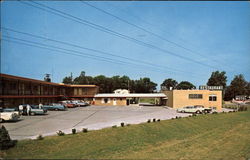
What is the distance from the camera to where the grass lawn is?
11406mm

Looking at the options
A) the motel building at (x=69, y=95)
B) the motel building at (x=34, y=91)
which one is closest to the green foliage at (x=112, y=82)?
the motel building at (x=69, y=95)

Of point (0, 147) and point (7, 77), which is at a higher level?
point (7, 77)

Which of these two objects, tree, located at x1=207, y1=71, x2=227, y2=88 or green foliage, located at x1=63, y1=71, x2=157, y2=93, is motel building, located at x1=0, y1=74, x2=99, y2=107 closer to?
green foliage, located at x1=63, y1=71, x2=157, y2=93

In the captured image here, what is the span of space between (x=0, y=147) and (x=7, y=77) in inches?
777

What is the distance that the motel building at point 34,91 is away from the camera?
28.7 m

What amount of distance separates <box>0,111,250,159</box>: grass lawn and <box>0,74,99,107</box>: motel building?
18606 millimetres

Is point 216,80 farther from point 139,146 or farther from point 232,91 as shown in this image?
point 139,146

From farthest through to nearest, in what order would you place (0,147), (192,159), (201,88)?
(201,88) < (192,159) < (0,147)

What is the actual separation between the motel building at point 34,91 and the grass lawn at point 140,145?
61.0ft

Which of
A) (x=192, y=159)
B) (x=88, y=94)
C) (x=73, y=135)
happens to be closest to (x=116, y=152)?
(x=73, y=135)

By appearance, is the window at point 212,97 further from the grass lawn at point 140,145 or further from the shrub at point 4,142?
the shrub at point 4,142

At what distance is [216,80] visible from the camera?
3487 inches

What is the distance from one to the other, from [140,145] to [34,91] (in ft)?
96.0

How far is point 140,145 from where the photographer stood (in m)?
14.4
